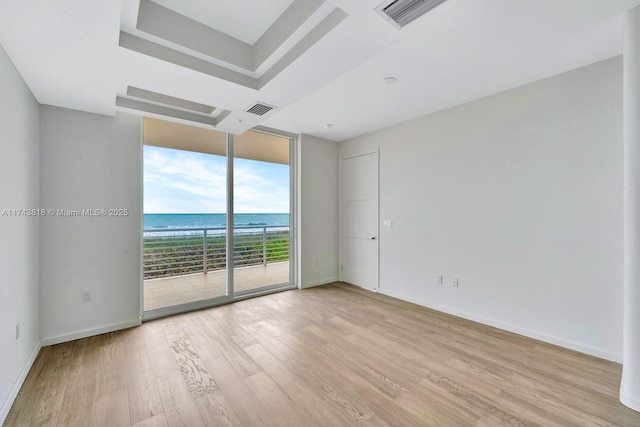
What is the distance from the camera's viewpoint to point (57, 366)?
231 centimetres

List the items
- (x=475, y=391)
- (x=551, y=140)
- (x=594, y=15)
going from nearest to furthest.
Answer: (x=594, y=15) → (x=475, y=391) → (x=551, y=140)

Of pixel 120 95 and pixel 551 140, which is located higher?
pixel 120 95

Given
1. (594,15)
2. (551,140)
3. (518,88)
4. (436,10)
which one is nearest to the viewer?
(436,10)

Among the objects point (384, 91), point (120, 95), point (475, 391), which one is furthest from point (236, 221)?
point (475, 391)

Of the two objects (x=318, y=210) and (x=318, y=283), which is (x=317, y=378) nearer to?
(x=318, y=283)

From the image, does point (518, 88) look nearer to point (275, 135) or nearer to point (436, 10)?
point (436, 10)

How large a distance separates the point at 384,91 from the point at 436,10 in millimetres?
1342

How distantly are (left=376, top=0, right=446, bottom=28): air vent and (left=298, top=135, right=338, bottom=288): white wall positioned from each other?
3098 mm

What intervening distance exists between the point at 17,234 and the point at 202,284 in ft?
8.42

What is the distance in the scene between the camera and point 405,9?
1.56m

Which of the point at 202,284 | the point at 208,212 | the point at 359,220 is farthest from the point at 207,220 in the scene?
the point at 359,220

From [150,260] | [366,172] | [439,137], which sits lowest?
[150,260]

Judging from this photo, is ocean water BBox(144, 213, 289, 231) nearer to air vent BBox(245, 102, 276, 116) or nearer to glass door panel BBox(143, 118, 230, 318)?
glass door panel BBox(143, 118, 230, 318)

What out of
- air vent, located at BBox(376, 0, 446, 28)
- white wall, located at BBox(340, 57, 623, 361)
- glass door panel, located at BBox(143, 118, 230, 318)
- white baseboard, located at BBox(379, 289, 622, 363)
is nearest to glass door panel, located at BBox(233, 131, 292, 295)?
glass door panel, located at BBox(143, 118, 230, 318)
